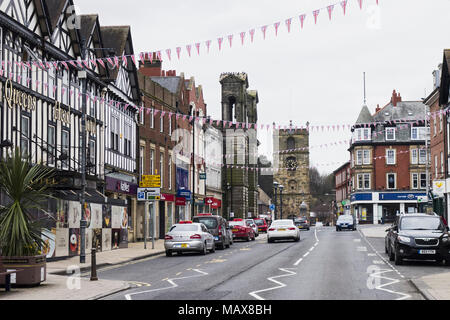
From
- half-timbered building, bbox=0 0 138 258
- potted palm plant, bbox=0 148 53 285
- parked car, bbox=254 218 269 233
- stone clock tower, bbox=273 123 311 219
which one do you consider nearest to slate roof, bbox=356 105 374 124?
parked car, bbox=254 218 269 233

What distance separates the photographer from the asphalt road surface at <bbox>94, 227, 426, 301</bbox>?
43.5 ft

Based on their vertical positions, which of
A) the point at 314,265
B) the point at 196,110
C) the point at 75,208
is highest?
the point at 196,110

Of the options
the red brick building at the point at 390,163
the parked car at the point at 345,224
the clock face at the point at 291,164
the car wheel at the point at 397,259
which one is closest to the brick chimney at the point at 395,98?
the red brick building at the point at 390,163

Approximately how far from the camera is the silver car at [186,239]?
27.4m

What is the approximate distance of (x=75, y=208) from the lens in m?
26.9

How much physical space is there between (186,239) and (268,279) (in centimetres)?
1134

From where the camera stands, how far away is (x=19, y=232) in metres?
15.3

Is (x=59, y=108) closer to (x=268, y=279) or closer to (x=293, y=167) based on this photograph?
(x=268, y=279)

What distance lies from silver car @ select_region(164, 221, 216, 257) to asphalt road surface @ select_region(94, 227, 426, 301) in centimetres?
287
